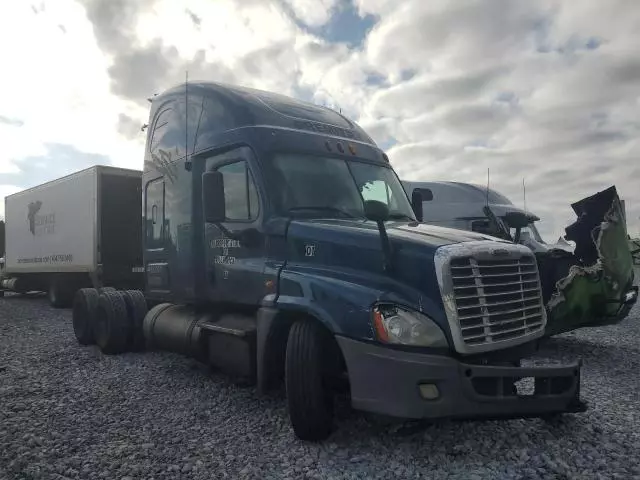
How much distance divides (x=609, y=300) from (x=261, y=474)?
250 inches

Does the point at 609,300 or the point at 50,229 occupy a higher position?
the point at 50,229

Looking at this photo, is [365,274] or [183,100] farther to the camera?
[183,100]

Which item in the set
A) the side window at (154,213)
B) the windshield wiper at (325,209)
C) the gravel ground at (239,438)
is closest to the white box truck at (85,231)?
the side window at (154,213)

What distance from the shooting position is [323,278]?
4.61m

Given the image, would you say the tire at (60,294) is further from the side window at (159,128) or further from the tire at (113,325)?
the side window at (159,128)

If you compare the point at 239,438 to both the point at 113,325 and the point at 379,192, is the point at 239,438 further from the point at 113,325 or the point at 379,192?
the point at 113,325

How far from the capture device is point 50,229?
14469 mm

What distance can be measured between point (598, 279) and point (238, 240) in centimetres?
569

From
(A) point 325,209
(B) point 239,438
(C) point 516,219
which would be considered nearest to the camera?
(B) point 239,438

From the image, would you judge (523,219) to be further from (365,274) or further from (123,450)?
(123,450)

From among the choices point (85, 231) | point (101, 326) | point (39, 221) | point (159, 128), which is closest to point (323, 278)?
point (159, 128)

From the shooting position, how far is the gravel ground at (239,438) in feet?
13.7

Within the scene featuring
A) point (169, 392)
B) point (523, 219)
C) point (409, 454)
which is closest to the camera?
point (409, 454)

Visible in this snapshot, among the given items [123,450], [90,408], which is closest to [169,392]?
[90,408]
